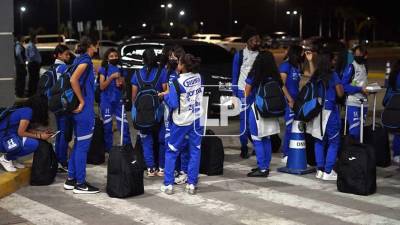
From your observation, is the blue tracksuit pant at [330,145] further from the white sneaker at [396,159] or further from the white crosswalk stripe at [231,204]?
the white sneaker at [396,159]

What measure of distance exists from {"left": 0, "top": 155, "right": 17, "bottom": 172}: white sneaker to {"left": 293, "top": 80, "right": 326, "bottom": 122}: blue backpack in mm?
3872

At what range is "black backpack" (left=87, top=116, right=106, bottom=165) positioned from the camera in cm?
955

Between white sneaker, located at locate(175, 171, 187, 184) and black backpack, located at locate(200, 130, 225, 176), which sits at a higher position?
black backpack, located at locate(200, 130, 225, 176)

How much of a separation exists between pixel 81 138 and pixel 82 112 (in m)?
0.33

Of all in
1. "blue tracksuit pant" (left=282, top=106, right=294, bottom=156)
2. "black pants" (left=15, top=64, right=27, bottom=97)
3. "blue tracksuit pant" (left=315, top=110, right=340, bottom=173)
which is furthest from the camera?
"black pants" (left=15, top=64, right=27, bottom=97)

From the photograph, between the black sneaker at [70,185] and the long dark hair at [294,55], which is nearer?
the black sneaker at [70,185]

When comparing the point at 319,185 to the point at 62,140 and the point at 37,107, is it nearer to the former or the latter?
the point at 62,140

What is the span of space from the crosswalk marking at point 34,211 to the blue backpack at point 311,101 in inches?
134

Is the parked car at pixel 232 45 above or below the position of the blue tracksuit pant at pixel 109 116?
above

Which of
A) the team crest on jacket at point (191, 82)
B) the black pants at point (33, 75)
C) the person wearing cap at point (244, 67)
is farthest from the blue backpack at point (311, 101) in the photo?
the black pants at point (33, 75)

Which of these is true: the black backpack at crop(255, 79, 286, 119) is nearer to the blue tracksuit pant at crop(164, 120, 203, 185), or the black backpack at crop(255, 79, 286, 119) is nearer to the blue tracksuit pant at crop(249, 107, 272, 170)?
the blue tracksuit pant at crop(249, 107, 272, 170)

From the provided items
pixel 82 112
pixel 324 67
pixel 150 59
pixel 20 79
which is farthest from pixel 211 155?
pixel 20 79

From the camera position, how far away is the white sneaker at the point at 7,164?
8.35m

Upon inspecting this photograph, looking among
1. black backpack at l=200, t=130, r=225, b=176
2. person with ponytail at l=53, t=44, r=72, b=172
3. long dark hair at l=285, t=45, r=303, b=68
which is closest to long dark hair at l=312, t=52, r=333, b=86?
long dark hair at l=285, t=45, r=303, b=68
